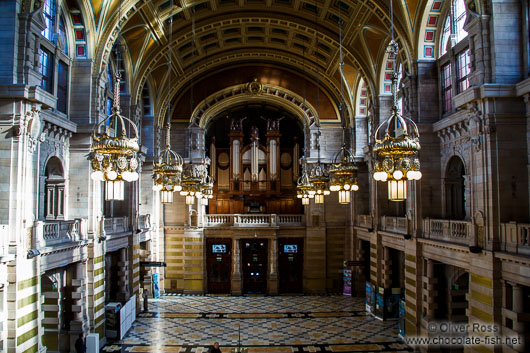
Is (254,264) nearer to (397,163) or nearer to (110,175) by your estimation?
(110,175)

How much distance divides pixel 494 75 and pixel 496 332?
6879 millimetres

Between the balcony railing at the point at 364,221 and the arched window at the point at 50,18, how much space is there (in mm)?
16604

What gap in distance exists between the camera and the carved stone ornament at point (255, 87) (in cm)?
2852

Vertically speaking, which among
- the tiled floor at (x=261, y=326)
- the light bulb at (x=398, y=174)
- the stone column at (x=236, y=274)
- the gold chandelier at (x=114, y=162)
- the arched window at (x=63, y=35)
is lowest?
the tiled floor at (x=261, y=326)

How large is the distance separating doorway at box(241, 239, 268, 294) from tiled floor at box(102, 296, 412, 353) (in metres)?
1.72

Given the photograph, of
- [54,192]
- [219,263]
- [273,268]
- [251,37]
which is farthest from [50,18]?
[273,268]

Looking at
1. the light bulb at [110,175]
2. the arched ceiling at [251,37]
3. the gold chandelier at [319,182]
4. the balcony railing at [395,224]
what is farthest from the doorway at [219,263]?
the light bulb at [110,175]

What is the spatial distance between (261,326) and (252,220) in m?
8.63

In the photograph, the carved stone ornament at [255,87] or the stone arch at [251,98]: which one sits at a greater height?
the carved stone ornament at [255,87]

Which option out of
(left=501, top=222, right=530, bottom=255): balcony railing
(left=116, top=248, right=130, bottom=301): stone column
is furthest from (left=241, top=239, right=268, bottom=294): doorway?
(left=501, top=222, right=530, bottom=255): balcony railing

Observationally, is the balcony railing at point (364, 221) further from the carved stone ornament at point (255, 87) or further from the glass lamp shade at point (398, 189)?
the glass lamp shade at point (398, 189)

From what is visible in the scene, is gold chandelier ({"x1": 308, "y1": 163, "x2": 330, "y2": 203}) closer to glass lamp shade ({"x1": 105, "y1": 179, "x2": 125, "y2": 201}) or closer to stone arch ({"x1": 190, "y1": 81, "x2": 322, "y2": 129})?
glass lamp shade ({"x1": 105, "y1": 179, "x2": 125, "y2": 201})

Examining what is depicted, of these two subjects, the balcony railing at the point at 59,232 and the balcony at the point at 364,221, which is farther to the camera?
the balcony at the point at 364,221

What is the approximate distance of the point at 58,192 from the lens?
15750 millimetres
